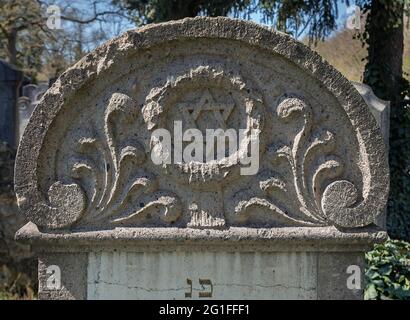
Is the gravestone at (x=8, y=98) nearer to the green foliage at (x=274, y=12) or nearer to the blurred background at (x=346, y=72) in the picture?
the blurred background at (x=346, y=72)

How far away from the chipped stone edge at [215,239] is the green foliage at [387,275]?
1571 millimetres

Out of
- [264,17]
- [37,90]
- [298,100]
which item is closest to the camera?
[298,100]

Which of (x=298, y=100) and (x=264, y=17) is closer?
(x=298, y=100)

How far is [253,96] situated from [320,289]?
2.97ft

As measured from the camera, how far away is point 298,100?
2502 mm

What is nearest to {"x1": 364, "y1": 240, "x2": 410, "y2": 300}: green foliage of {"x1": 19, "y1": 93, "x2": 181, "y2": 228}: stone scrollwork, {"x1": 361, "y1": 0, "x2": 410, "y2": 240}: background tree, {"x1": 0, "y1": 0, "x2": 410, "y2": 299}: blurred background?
{"x1": 0, "y1": 0, "x2": 410, "y2": 299}: blurred background

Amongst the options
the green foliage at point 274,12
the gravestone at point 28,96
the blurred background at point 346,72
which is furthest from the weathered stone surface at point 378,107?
the gravestone at point 28,96

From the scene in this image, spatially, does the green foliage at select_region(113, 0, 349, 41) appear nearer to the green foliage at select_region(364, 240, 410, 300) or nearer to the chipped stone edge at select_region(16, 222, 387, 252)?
the green foliage at select_region(364, 240, 410, 300)

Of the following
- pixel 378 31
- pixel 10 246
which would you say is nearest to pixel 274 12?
pixel 378 31

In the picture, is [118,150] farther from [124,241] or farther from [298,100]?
[298,100]

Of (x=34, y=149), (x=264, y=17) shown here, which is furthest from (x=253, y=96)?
(x=264, y=17)

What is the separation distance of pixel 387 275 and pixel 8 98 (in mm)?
5495

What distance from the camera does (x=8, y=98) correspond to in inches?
302

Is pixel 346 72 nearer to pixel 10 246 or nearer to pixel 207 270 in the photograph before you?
pixel 10 246
